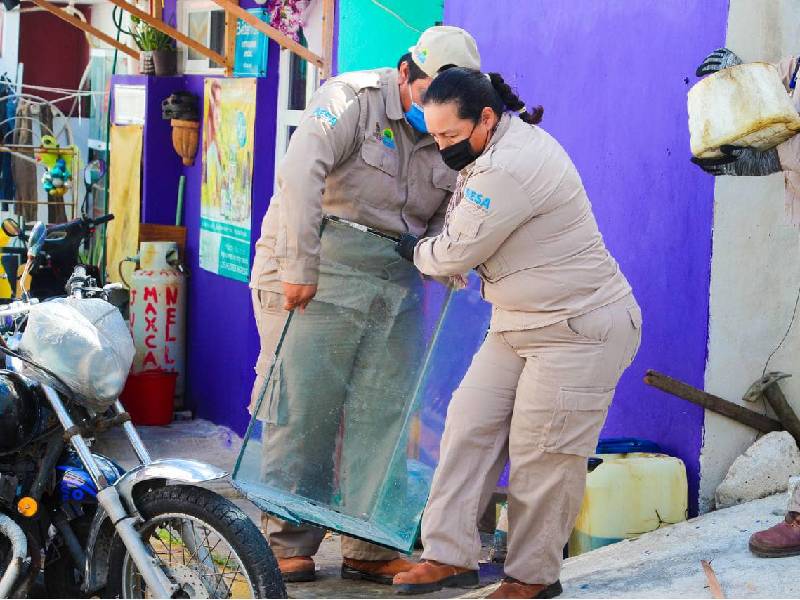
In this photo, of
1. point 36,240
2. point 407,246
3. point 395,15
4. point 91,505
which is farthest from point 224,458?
point 407,246

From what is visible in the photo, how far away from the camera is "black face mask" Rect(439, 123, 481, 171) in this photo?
3988 mm

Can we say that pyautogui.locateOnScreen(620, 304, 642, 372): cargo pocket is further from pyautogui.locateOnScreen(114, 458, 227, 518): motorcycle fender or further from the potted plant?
the potted plant

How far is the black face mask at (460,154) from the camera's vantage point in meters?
3.99

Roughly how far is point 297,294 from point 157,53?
577cm

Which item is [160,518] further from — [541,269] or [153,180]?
[153,180]

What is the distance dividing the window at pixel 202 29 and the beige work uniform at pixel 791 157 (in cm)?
542

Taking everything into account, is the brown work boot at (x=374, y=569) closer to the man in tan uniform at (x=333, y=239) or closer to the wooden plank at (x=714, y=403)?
the man in tan uniform at (x=333, y=239)

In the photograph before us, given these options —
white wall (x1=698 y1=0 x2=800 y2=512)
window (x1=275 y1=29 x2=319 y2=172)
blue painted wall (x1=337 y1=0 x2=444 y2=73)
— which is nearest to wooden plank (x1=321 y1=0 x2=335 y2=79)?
blue painted wall (x1=337 y1=0 x2=444 y2=73)

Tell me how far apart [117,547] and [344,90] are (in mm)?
1832

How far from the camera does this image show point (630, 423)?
5449 millimetres

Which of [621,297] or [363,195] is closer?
[621,297]

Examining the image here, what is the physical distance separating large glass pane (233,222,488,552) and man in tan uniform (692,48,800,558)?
3.51 feet

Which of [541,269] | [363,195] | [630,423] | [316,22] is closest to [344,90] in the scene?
[363,195]

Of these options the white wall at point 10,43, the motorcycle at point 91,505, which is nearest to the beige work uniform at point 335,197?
the motorcycle at point 91,505
